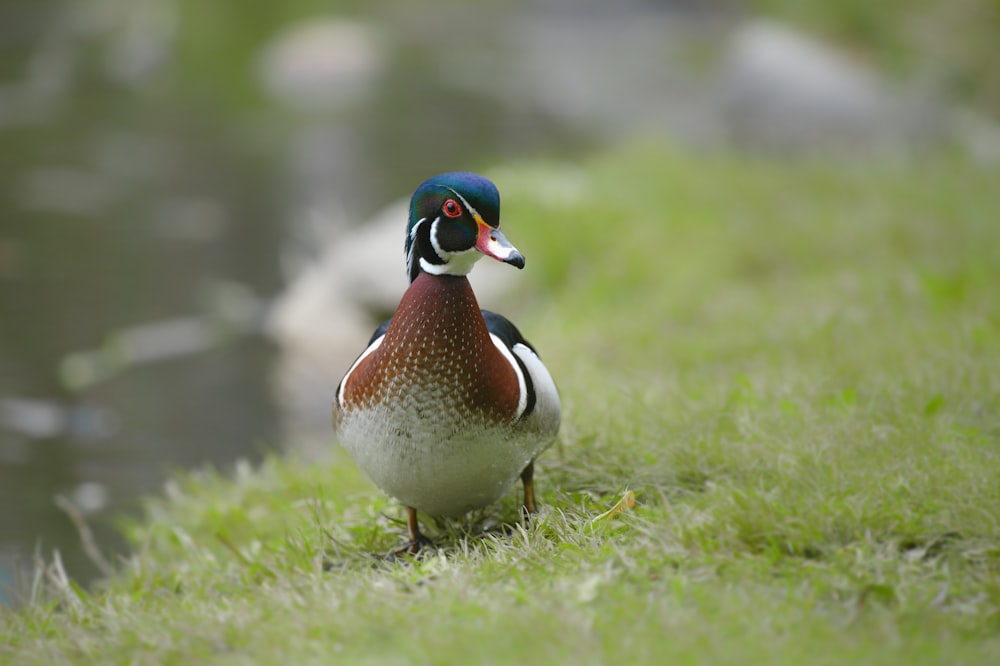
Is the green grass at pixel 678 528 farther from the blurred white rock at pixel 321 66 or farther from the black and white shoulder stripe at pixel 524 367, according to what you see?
the blurred white rock at pixel 321 66

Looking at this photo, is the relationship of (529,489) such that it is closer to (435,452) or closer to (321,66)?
(435,452)

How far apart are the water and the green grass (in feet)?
2.53

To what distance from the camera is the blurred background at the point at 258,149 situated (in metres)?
6.07

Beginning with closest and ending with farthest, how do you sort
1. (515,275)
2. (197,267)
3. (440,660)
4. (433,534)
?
(440,660) < (433,534) < (515,275) < (197,267)

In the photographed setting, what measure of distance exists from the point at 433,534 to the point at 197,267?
17.9 feet

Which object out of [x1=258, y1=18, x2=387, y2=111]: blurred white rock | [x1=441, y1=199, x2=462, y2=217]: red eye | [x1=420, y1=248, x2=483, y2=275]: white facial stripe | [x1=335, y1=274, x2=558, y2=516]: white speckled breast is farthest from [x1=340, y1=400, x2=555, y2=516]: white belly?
[x1=258, y1=18, x2=387, y2=111]: blurred white rock

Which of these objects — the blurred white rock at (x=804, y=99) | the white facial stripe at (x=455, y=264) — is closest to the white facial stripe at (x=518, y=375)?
the white facial stripe at (x=455, y=264)

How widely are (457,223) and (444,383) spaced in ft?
1.33

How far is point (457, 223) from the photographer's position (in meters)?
2.99

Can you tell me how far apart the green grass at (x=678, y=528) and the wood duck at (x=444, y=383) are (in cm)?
22

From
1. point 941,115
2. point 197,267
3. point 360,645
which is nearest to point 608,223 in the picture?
point 197,267

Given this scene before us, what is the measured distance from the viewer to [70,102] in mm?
12914

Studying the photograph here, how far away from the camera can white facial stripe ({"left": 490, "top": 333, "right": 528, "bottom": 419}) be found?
3035 mm

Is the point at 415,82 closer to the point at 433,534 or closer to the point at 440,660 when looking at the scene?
the point at 433,534
